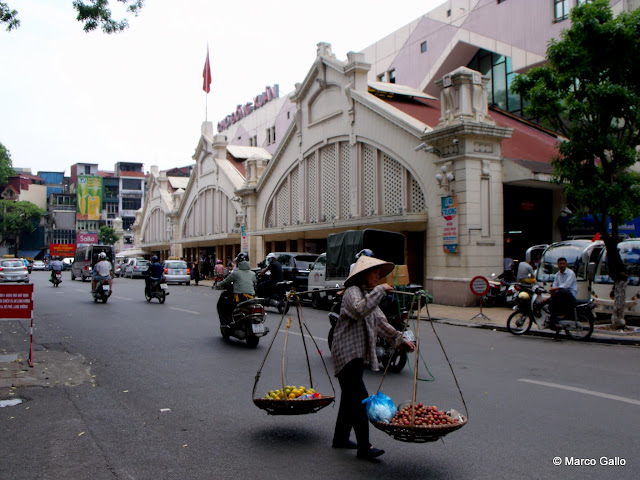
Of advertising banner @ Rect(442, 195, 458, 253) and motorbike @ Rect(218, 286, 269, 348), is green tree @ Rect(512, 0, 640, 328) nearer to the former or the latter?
advertising banner @ Rect(442, 195, 458, 253)

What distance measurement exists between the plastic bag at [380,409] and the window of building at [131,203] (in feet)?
308

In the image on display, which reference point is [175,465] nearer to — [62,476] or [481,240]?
[62,476]

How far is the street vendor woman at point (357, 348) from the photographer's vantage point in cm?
459

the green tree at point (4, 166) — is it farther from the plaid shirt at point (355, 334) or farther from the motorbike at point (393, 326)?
the plaid shirt at point (355, 334)

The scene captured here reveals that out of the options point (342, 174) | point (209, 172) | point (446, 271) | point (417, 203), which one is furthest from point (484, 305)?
point (209, 172)

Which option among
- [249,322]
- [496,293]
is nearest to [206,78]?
[496,293]

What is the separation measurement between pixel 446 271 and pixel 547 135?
11.1 m

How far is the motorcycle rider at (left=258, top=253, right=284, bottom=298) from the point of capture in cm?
1652

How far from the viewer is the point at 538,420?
5633mm

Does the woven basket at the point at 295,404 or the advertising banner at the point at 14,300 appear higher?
the advertising banner at the point at 14,300

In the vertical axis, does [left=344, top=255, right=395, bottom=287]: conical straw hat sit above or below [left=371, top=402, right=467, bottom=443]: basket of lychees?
above

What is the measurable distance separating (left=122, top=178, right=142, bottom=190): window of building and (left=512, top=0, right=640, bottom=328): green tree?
87084 mm

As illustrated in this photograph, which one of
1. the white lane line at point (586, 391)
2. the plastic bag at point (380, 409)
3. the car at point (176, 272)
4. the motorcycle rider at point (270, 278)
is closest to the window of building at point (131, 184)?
the car at point (176, 272)

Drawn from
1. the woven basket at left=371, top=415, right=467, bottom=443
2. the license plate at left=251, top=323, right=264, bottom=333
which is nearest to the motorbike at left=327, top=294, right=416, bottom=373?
the license plate at left=251, top=323, right=264, bottom=333
